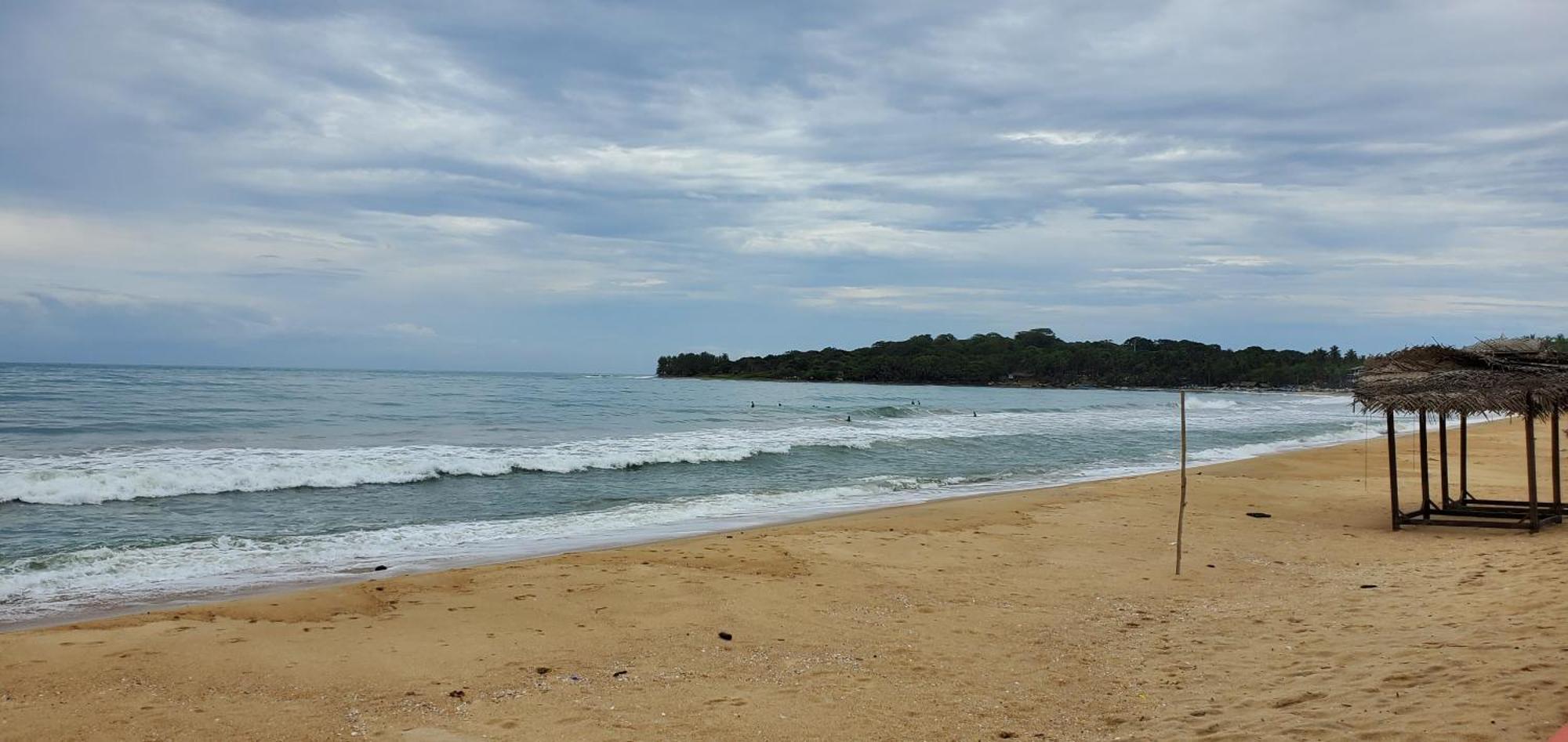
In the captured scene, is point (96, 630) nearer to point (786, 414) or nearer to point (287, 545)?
point (287, 545)

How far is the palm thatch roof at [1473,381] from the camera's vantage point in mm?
10805

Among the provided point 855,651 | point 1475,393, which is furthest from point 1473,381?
point 855,651

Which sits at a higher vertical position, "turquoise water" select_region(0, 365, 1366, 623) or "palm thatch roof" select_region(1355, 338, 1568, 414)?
"palm thatch roof" select_region(1355, 338, 1568, 414)

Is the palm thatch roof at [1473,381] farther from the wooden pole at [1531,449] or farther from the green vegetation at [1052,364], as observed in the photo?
the green vegetation at [1052,364]

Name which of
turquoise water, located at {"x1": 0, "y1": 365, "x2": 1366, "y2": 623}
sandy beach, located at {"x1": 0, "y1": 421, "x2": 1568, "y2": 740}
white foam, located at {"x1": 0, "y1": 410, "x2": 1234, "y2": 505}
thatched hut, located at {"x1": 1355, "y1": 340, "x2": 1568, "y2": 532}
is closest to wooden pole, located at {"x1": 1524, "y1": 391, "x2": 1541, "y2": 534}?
thatched hut, located at {"x1": 1355, "y1": 340, "x2": 1568, "y2": 532}

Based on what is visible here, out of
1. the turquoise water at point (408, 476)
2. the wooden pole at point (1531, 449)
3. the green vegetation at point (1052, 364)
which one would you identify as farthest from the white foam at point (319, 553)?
the green vegetation at point (1052, 364)

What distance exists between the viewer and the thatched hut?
10.8m

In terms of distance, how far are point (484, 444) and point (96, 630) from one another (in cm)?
1750

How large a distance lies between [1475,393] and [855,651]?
912cm

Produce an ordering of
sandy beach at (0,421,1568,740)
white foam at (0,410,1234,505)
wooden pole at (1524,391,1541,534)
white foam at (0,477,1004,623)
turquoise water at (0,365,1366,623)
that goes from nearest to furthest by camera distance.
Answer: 1. sandy beach at (0,421,1568,740)
2. white foam at (0,477,1004,623)
3. turquoise water at (0,365,1366,623)
4. wooden pole at (1524,391,1541,534)
5. white foam at (0,410,1234,505)

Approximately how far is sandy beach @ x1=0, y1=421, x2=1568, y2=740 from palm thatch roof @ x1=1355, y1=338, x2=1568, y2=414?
1634mm

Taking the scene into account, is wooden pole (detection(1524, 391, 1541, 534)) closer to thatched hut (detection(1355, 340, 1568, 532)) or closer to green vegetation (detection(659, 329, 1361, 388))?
thatched hut (detection(1355, 340, 1568, 532))

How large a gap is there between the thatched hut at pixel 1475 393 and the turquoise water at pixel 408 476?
7.39 metres

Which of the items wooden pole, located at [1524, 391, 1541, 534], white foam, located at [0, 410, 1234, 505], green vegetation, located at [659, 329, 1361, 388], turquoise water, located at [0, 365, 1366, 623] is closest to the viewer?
turquoise water, located at [0, 365, 1366, 623]
